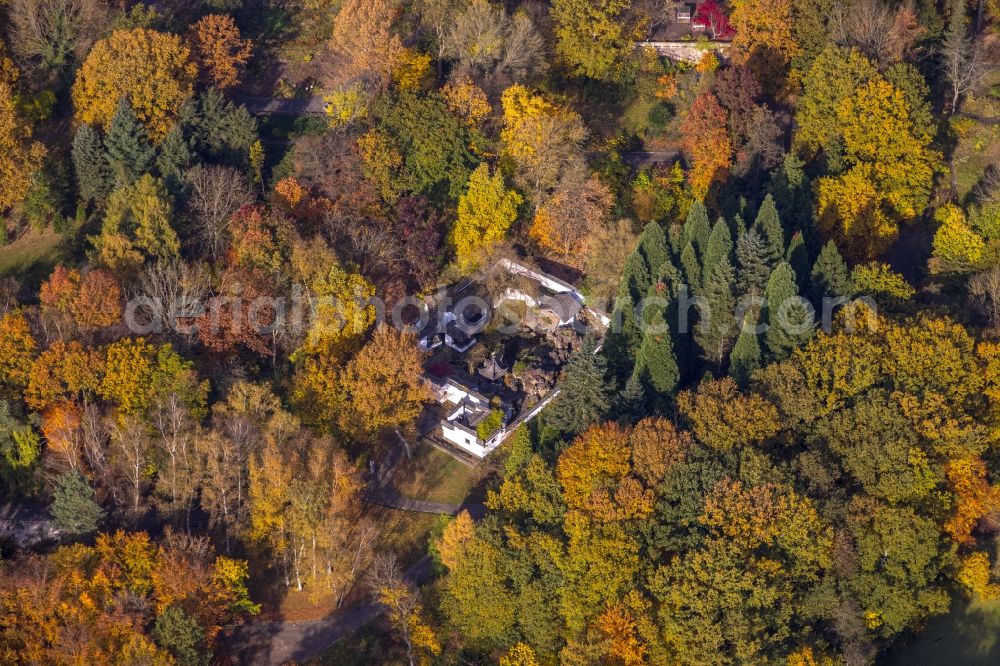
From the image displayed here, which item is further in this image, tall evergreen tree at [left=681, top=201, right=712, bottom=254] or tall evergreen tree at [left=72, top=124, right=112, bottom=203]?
tall evergreen tree at [left=72, top=124, right=112, bottom=203]

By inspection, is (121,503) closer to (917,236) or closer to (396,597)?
(396,597)

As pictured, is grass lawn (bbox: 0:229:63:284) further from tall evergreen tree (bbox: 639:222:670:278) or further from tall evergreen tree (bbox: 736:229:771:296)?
tall evergreen tree (bbox: 736:229:771:296)

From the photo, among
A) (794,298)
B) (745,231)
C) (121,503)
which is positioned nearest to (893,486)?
(794,298)

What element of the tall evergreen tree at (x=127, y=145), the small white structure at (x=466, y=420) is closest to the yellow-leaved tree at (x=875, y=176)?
the small white structure at (x=466, y=420)

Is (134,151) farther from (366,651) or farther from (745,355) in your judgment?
(745,355)

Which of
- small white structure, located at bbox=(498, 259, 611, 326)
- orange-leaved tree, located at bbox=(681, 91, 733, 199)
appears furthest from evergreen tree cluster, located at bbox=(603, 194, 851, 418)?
orange-leaved tree, located at bbox=(681, 91, 733, 199)

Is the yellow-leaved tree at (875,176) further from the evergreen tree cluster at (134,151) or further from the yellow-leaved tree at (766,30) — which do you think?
the evergreen tree cluster at (134,151)
